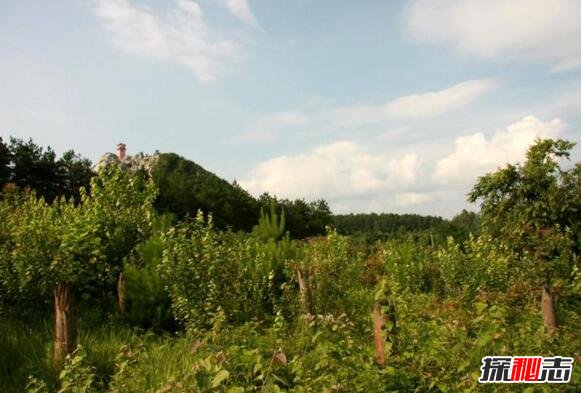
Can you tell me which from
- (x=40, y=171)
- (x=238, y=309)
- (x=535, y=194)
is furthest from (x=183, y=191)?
(x=238, y=309)

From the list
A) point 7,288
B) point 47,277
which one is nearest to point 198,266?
point 47,277

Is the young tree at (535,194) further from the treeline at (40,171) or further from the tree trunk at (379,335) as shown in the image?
the treeline at (40,171)

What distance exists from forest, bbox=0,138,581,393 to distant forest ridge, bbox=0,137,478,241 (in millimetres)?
5205

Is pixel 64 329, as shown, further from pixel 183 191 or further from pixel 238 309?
pixel 183 191

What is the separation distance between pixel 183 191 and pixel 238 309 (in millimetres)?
34306

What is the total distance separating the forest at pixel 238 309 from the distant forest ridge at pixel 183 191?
5205mm

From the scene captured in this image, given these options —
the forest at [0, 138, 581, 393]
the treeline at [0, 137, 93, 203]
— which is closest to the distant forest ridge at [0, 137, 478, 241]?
the treeline at [0, 137, 93, 203]

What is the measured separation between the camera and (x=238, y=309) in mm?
7102

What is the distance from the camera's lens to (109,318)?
7.21 meters

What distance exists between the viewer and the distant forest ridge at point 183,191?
28.1 metres

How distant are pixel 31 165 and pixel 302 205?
25966 mm

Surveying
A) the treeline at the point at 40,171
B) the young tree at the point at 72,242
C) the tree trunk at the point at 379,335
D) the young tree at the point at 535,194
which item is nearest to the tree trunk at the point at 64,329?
the young tree at the point at 72,242

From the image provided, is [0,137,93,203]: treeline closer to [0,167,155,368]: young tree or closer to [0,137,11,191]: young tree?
[0,137,11,191]: young tree

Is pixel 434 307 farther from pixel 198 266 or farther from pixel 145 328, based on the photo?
pixel 145 328
